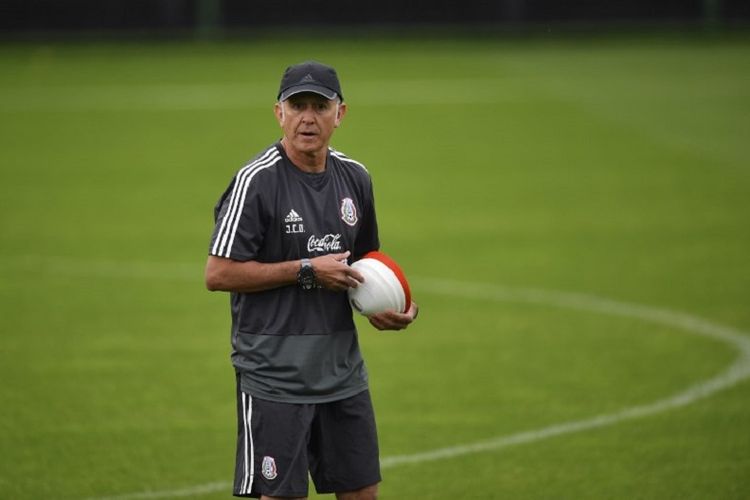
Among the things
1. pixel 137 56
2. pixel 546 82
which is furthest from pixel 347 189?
pixel 137 56

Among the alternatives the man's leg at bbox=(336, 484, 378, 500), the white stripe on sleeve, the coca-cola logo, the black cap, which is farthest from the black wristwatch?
the man's leg at bbox=(336, 484, 378, 500)

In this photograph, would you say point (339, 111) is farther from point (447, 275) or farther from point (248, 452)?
point (447, 275)

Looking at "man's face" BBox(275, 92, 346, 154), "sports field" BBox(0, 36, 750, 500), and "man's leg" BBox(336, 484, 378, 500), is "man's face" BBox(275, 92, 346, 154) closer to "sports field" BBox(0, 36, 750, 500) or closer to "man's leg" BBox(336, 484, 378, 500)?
"man's leg" BBox(336, 484, 378, 500)

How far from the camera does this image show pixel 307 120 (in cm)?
631

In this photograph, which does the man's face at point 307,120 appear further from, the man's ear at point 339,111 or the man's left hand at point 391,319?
the man's left hand at point 391,319

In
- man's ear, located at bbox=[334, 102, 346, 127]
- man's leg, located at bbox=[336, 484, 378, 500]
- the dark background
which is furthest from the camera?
the dark background

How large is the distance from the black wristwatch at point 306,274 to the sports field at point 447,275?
9.07ft

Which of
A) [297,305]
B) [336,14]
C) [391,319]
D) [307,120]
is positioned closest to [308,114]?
[307,120]

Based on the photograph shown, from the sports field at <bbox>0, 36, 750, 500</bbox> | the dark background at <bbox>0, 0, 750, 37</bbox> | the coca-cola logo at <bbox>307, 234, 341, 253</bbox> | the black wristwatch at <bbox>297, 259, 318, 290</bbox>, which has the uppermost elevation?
the dark background at <bbox>0, 0, 750, 37</bbox>

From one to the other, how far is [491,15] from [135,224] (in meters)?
17.2

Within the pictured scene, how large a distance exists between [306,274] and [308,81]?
34.6 inches

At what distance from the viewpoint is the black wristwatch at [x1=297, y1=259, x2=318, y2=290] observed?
621cm

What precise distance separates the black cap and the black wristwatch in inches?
30.3

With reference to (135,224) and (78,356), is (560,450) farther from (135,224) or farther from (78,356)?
(135,224)
